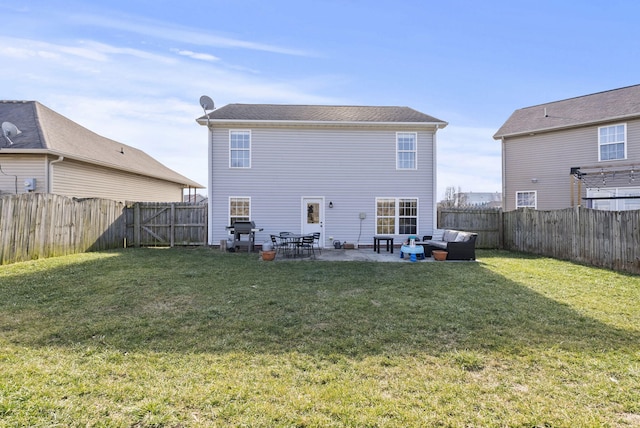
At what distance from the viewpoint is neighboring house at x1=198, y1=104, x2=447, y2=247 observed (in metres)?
11.9

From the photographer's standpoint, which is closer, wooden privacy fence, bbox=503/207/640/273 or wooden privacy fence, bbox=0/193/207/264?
wooden privacy fence, bbox=503/207/640/273

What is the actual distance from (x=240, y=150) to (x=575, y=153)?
49.2ft

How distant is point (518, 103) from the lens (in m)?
17.6

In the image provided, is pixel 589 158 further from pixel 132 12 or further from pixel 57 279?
pixel 57 279

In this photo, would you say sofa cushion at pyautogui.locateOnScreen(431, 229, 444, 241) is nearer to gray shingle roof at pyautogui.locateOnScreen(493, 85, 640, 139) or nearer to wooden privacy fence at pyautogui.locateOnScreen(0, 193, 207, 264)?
gray shingle roof at pyautogui.locateOnScreen(493, 85, 640, 139)

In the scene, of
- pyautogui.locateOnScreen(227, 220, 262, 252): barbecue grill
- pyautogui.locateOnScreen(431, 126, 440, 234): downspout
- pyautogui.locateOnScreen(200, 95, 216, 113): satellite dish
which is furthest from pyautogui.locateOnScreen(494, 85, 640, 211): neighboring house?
pyautogui.locateOnScreen(200, 95, 216, 113): satellite dish

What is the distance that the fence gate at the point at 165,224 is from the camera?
12281 mm

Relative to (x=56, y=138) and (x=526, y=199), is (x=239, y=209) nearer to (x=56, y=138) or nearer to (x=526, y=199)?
(x=56, y=138)

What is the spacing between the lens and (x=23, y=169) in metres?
11.4

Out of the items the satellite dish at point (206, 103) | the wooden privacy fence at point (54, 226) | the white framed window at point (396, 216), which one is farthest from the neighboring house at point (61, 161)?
the white framed window at point (396, 216)

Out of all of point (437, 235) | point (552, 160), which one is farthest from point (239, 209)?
point (552, 160)

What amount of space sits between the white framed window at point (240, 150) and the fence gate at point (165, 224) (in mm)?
2324

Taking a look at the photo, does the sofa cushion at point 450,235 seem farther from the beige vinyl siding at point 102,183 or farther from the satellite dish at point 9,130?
the satellite dish at point 9,130

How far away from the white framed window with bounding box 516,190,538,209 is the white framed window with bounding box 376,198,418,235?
700 centimetres
